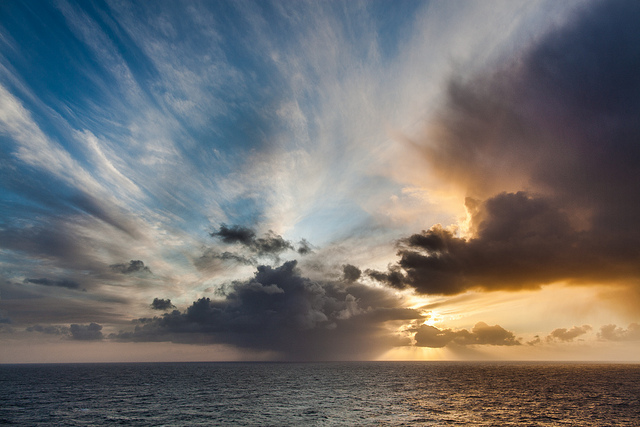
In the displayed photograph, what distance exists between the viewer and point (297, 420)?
7362 centimetres

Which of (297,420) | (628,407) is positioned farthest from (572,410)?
(297,420)

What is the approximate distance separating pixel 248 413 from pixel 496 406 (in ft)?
220

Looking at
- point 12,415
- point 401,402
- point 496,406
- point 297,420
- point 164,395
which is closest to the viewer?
point 297,420

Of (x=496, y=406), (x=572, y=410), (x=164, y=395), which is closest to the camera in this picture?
(x=572, y=410)

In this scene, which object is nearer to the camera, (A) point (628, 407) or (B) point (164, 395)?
(A) point (628, 407)

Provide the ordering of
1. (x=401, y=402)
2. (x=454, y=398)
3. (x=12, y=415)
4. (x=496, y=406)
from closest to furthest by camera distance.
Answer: (x=12, y=415), (x=496, y=406), (x=401, y=402), (x=454, y=398)

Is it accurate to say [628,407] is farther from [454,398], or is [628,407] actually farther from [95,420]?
[95,420]

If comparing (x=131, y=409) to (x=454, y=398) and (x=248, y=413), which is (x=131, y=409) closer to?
(x=248, y=413)

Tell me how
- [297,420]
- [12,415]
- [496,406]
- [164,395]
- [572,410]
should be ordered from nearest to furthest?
[297,420] < [12,415] < [572,410] < [496,406] < [164,395]

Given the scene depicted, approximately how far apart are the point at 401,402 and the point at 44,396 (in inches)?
4708

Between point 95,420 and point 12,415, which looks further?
point 12,415

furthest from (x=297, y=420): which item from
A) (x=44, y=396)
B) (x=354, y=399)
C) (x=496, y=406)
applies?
(x=44, y=396)

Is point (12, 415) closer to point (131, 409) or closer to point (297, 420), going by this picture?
point (131, 409)

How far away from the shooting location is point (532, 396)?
374ft
